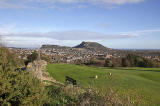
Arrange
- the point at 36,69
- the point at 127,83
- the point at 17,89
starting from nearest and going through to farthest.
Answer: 1. the point at 17,89
2. the point at 127,83
3. the point at 36,69

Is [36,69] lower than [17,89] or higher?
lower

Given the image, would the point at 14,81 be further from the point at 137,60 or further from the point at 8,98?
the point at 137,60

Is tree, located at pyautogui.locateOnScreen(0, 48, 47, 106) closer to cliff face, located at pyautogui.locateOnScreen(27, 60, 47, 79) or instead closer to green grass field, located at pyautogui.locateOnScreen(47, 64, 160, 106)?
green grass field, located at pyautogui.locateOnScreen(47, 64, 160, 106)

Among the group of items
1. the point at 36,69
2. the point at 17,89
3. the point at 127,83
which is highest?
the point at 17,89

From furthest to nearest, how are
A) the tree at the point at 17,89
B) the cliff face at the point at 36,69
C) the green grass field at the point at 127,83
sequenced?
the cliff face at the point at 36,69
the green grass field at the point at 127,83
the tree at the point at 17,89

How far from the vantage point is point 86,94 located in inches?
287

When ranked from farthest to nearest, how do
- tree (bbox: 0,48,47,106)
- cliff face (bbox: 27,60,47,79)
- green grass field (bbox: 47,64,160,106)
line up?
cliff face (bbox: 27,60,47,79)
green grass field (bbox: 47,64,160,106)
tree (bbox: 0,48,47,106)

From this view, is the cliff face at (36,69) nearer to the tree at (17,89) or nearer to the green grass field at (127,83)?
the green grass field at (127,83)

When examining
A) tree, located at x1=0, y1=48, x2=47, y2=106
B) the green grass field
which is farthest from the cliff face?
tree, located at x1=0, y1=48, x2=47, y2=106

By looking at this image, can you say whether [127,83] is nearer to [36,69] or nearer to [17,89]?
[36,69]

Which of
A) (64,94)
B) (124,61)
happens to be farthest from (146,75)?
(124,61)

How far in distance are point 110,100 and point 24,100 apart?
3621mm

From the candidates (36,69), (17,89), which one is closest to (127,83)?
(36,69)

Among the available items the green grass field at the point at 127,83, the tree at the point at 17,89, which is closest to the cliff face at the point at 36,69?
the green grass field at the point at 127,83
